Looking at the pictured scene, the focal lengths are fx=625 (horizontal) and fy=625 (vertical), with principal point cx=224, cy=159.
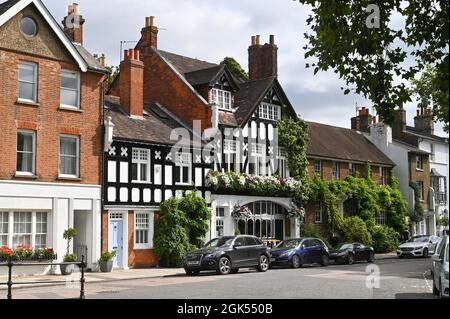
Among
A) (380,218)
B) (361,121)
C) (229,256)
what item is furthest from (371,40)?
(361,121)

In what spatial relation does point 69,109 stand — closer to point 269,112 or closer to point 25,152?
point 25,152

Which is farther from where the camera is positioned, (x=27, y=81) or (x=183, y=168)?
(x=183, y=168)

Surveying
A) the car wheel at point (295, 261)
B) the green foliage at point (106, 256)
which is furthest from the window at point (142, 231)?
the car wheel at point (295, 261)

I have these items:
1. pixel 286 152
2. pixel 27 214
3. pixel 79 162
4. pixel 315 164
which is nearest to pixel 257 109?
pixel 286 152

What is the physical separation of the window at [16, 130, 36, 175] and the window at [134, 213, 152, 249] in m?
6.07

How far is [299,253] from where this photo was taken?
99.0 feet

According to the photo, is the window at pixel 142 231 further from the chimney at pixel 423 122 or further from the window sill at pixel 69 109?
the chimney at pixel 423 122

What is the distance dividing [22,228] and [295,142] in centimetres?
1876

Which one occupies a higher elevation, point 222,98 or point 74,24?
point 74,24

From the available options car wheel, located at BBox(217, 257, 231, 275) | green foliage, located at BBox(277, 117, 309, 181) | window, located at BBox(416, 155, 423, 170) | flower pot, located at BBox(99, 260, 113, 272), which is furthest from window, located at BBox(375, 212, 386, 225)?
flower pot, located at BBox(99, 260, 113, 272)

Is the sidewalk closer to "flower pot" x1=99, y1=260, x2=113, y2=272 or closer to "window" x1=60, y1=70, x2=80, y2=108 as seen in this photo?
"flower pot" x1=99, y1=260, x2=113, y2=272

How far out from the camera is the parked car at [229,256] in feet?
84.8

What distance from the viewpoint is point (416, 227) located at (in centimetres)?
5366
